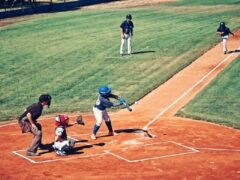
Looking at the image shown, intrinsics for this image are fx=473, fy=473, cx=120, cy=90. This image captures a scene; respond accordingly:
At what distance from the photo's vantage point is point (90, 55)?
3372 centimetres

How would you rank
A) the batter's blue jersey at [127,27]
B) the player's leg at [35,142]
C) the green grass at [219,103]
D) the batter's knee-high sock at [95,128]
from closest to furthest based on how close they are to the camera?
the player's leg at [35,142] < the batter's knee-high sock at [95,128] < the green grass at [219,103] < the batter's blue jersey at [127,27]

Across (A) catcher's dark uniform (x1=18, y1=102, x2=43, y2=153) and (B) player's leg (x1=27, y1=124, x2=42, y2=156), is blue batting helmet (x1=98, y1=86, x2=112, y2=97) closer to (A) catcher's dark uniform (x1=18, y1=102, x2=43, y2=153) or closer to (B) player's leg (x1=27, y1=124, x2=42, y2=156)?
(A) catcher's dark uniform (x1=18, y1=102, x2=43, y2=153)

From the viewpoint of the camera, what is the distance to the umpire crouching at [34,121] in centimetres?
1508

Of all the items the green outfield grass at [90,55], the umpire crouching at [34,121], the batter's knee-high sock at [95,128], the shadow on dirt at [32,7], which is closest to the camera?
the umpire crouching at [34,121]

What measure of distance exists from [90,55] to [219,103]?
538 inches

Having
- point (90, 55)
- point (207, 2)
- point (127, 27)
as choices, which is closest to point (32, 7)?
point (207, 2)

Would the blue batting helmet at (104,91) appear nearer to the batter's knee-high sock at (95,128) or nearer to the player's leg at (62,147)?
the batter's knee-high sock at (95,128)

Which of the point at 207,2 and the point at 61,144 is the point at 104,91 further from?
the point at 207,2

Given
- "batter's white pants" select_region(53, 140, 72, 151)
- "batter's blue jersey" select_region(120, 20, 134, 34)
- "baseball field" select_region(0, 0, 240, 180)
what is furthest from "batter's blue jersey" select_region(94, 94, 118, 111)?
"batter's blue jersey" select_region(120, 20, 134, 34)

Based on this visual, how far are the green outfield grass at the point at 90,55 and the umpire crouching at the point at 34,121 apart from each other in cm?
621

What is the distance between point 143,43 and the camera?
124ft

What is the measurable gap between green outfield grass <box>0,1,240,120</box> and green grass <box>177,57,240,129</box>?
2912 millimetres

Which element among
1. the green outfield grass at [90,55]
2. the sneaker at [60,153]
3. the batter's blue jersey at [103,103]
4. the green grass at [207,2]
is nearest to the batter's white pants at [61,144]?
the sneaker at [60,153]

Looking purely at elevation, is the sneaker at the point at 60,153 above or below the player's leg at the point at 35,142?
below
